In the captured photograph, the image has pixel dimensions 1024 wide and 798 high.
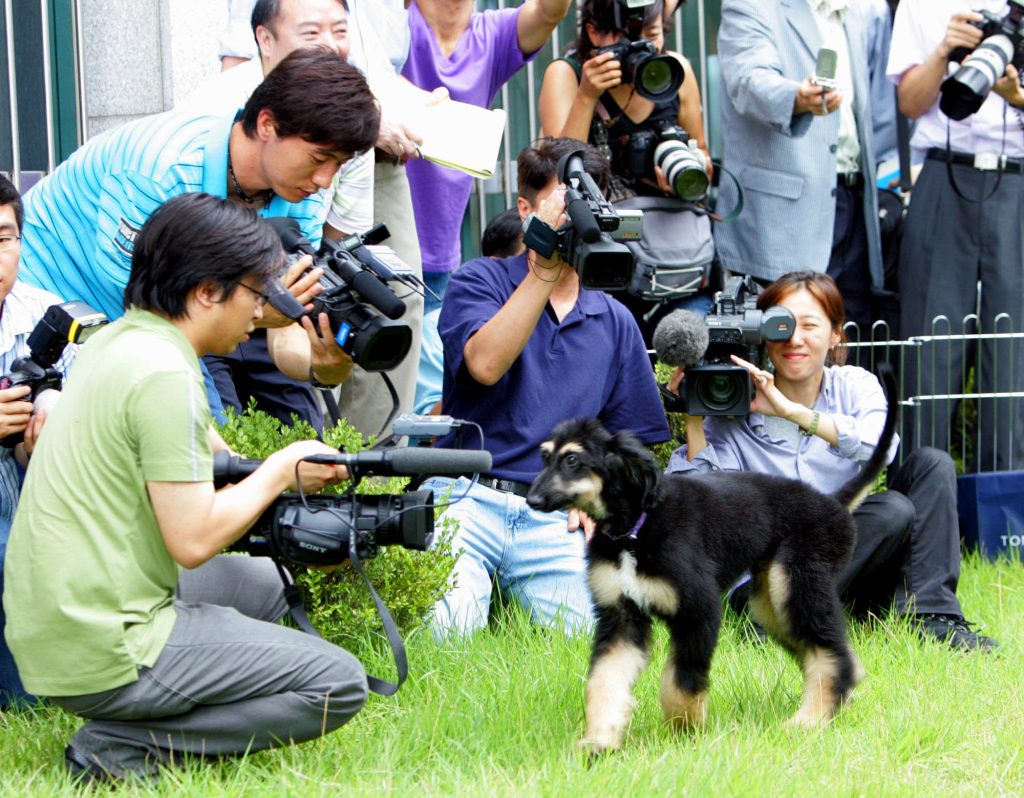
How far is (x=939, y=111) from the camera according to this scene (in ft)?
22.5

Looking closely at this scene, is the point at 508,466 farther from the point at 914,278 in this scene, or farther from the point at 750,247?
the point at 914,278

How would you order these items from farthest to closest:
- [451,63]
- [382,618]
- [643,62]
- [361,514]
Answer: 1. [451,63]
2. [643,62]
3. [382,618]
4. [361,514]

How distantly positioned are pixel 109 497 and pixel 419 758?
1.11 m

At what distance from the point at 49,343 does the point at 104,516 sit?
81 centimetres

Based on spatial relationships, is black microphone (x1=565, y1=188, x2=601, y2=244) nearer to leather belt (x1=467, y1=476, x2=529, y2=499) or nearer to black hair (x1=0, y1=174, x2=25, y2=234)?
leather belt (x1=467, y1=476, x2=529, y2=499)

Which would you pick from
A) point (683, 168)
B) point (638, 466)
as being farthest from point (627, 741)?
point (683, 168)

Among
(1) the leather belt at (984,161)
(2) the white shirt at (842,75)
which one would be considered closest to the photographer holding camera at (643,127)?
(2) the white shirt at (842,75)

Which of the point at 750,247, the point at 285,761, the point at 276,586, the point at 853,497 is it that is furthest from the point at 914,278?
the point at 285,761

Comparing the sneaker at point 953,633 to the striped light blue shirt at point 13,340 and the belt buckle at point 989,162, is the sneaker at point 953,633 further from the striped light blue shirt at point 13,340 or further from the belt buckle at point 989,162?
the striped light blue shirt at point 13,340

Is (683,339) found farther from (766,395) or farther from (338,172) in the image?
(338,172)

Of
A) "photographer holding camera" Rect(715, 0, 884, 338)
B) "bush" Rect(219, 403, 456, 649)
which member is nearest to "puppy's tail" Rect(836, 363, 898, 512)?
"bush" Rect(219, 403, 456, 649)

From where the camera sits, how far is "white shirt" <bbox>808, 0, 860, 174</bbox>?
6965mm

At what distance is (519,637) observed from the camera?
16.1 ft

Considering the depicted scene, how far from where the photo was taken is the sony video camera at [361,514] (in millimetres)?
3553
